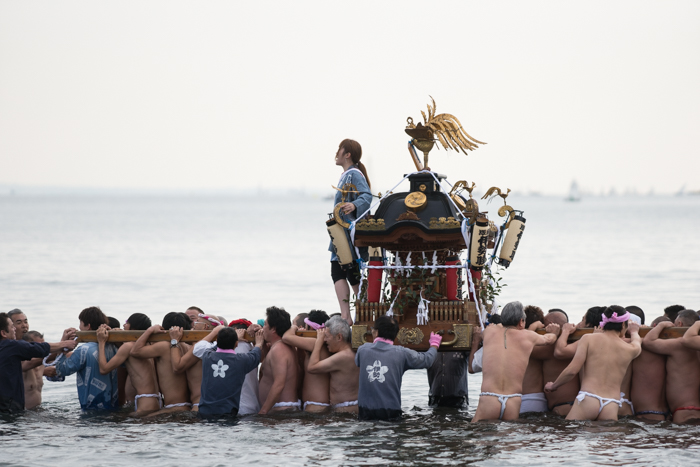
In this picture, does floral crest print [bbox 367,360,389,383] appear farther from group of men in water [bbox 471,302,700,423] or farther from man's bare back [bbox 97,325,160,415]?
man's bare back [bbox 97,325,160,415]

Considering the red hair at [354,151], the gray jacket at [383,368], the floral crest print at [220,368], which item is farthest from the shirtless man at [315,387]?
the red hair at [354,151]

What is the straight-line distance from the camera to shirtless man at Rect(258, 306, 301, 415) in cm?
1133

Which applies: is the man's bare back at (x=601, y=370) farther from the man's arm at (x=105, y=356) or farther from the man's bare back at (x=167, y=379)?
the man's arm at (x=105, y=356)

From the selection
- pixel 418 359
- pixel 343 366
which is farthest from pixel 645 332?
pixel 343 366

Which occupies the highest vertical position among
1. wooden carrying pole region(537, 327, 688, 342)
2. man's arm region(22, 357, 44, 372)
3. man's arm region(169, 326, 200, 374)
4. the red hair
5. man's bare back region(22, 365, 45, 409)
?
the red hair

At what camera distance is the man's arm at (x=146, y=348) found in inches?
449

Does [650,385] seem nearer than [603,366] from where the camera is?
No

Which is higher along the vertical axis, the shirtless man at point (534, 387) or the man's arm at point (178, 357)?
the man's arm at point (178, 357)

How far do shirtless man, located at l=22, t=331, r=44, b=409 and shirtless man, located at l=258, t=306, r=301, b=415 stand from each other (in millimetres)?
3146

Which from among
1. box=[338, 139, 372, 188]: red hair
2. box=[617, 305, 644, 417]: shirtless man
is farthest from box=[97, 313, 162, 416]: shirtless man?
box=[617, 305, 644, 417]: shirtless man

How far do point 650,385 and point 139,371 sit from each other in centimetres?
645

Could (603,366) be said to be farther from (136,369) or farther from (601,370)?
(136,369)

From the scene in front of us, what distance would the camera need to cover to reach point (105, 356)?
37.9 ft

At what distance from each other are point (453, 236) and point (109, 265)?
1730 inches
